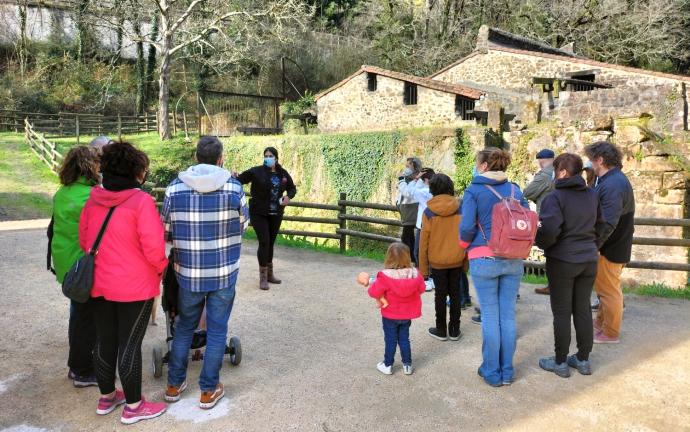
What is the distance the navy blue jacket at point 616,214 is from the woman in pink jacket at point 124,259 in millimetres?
3272

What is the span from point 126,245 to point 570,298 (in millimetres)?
3028

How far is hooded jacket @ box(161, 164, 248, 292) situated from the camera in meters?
3.05

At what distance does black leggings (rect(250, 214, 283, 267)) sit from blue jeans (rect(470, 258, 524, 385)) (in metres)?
2.97

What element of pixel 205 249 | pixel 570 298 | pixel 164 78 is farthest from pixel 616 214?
pixel 164 78

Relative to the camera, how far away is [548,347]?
14.3 feet

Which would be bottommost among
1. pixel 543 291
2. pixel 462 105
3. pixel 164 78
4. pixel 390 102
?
pixel 543 291

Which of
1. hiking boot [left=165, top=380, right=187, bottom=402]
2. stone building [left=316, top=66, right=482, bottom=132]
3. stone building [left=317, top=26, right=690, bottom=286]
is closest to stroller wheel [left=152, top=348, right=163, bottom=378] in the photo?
hiking boot [left=165, top=380, right=187, bottom=402]

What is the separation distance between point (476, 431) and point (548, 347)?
1692 millimetres

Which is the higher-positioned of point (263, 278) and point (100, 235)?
point (100, 235)

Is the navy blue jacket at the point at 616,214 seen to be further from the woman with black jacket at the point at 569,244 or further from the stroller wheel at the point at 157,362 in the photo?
the stroller wheel at the point at 157,362

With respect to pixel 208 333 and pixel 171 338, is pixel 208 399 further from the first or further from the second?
pixel 171 338

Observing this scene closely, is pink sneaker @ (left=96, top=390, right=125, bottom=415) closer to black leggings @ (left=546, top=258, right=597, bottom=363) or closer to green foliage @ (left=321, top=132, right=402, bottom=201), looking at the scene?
black leggings @ (left=546, top=258, right=597, bottom=363)

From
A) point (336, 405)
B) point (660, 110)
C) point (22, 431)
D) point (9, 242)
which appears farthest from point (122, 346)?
point (660, 110)

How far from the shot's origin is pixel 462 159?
533 inches
